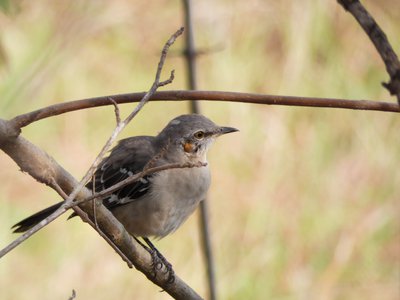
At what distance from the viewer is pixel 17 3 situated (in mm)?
2104

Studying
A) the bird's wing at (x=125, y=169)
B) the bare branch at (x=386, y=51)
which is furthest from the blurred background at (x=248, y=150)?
the bare branch at (x=386, y=51)

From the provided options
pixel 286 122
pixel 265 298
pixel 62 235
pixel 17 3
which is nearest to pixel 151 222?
pixel 17 3

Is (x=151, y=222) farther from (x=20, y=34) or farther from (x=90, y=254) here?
(x=20, y=34)

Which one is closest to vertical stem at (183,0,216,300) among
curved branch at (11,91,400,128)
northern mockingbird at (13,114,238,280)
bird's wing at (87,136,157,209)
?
northern mockingbird at (13,114,238,280)

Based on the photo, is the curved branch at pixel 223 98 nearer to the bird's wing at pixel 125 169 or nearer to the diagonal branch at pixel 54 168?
the diagonal branch at pixel 54 168

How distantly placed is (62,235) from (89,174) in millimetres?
6018

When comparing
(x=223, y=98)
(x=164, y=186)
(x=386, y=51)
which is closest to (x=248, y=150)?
(x=164, y=186)

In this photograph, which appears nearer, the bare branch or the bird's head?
the bare branch

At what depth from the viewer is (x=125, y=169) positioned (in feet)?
14.5

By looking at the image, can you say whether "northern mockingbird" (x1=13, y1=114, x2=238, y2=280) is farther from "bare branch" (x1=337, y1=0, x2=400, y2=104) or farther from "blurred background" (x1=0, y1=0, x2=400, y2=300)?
"bare branch" (x1=337, y1=0, x2=400, y2=104)

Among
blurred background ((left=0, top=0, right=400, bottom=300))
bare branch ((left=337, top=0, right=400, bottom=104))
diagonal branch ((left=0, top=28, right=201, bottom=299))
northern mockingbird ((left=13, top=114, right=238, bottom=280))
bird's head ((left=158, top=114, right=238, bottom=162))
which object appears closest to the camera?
bare branch ((left=337, top=0, right=400, bottom=104))

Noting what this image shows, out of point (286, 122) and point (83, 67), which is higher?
point (83, 67)

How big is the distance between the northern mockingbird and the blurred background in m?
2.37

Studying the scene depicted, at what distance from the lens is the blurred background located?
7277 millimetres
